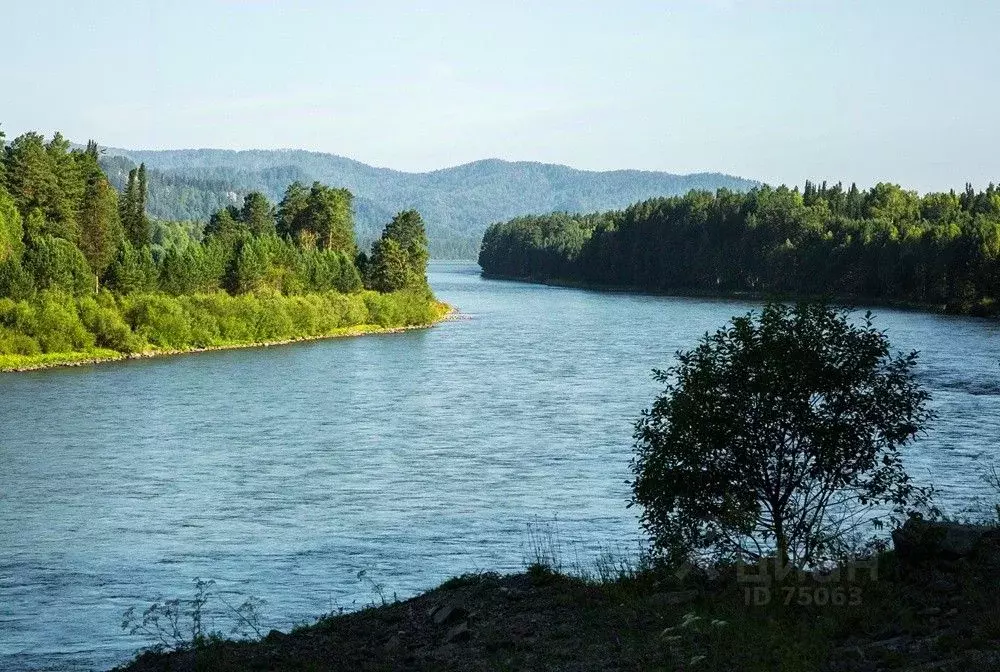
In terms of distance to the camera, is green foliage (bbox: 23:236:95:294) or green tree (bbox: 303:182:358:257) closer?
green foliage (bbox: 23:236:95:294)

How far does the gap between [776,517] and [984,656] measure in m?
8.10

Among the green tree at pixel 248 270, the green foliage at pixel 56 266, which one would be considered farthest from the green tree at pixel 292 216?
the green foliage at pixel 56 266

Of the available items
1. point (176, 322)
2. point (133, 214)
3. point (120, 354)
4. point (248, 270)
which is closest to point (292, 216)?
point (133, 214)

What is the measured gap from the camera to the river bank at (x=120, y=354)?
291 feet

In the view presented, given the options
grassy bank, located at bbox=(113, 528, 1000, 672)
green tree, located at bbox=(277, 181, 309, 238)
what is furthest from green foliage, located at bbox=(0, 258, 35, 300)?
grassy bank, located at bbox=(113, 528, 1000, 672)

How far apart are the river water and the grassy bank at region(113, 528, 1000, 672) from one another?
683cm

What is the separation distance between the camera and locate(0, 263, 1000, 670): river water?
95.4 feet

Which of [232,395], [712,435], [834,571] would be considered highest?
[712,435]

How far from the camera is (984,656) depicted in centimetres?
1279

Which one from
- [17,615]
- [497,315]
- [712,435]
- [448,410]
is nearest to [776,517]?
Result: [712,435]

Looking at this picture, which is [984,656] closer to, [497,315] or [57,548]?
Answer: [57,548]

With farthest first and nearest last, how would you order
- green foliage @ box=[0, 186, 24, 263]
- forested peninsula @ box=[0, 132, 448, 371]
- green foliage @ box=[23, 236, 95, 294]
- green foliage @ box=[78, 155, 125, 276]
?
green foliage @ box=[78, 155, 125, 276] → green foliage @ box=[23, 236, 95, 294] → green foliage @ box=[0, 186, 24, 263] → forested peninsula @ box=[0, 132, 448, 371]

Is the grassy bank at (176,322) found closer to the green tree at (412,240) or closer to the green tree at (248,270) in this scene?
the green tree at (248,270)

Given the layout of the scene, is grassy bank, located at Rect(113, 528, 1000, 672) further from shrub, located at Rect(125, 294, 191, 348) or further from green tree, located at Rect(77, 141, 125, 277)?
green tree, located at Rect(77, 141, 125, 277)
